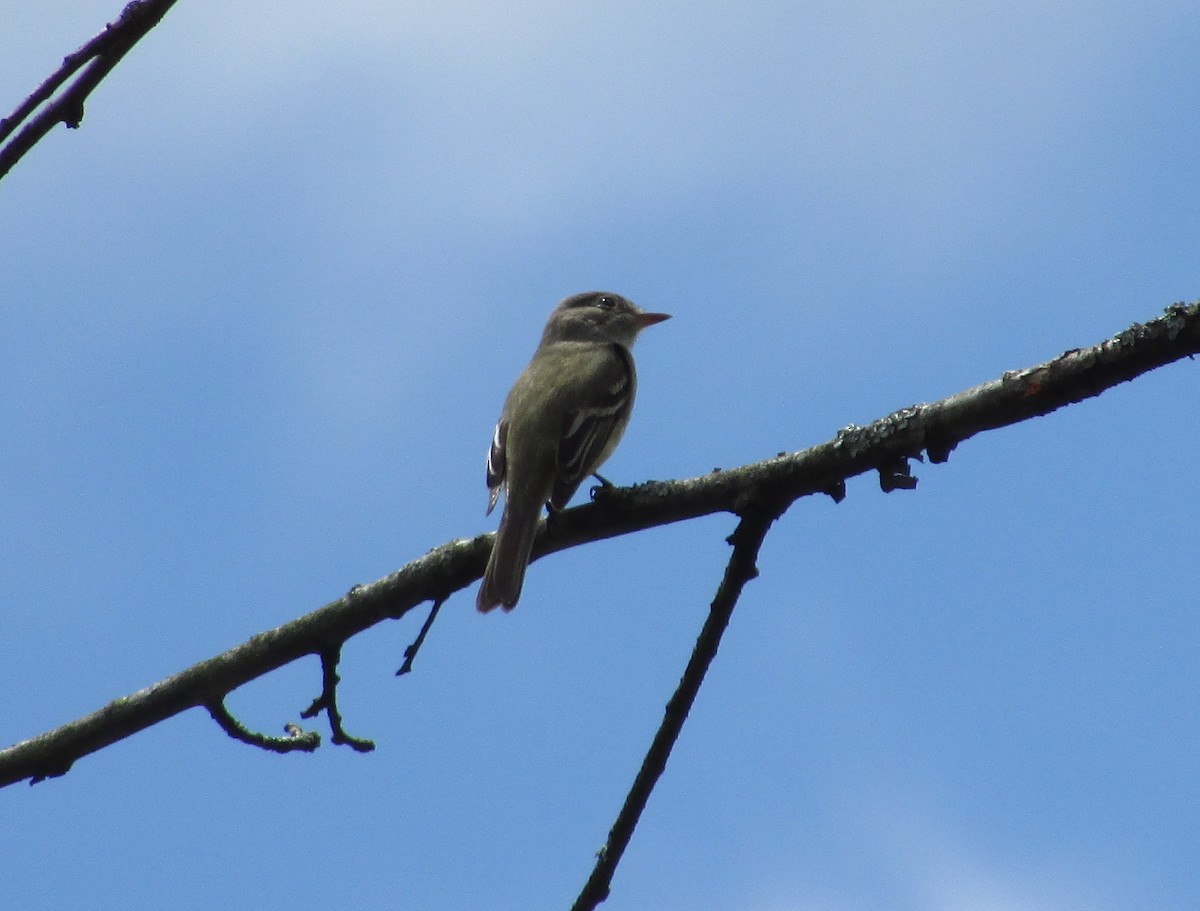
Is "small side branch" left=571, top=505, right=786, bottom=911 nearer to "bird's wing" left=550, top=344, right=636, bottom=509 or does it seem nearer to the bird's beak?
"bird's wing" left=550, top=344, right=636, bottom=509

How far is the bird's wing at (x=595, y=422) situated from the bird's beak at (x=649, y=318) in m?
Result: 1.88

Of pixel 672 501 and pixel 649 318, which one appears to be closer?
pixel 672 501

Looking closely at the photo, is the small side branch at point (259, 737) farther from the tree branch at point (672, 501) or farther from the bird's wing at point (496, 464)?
the bird's wing at point (496, 464)

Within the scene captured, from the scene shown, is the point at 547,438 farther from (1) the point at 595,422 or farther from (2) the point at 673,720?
(2) the point at 673,720

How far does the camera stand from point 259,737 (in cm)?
516

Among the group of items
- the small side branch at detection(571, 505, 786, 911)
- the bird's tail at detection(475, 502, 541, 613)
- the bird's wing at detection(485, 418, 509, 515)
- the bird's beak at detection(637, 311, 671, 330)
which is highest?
the bird's beak at detection(637, 311, 671, 330)

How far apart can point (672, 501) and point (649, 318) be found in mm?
6247

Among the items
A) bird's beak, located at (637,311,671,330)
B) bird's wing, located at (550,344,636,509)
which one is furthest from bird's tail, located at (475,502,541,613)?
bird's beak, located at (637,311,671,330)

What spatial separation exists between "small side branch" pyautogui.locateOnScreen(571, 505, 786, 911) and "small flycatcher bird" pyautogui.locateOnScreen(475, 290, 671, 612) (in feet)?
4.88

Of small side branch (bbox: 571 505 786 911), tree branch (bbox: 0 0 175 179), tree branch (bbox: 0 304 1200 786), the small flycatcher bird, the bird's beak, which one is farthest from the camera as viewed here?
the bird's beak

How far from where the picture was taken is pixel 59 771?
189 inches

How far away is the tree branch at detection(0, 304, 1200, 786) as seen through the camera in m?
3.88

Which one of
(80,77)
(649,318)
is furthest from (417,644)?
(649,318)

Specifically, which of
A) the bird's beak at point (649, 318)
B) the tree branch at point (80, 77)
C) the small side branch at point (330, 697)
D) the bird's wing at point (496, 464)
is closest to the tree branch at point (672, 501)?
the small side branch at point (330, 697)
